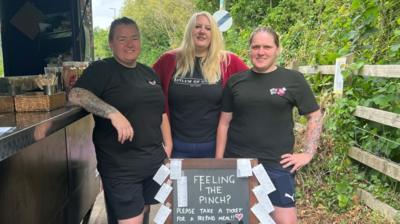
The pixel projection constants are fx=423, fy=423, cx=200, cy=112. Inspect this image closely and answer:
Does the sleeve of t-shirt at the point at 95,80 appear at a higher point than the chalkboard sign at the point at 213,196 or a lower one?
higher

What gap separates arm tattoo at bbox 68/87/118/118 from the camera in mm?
2455

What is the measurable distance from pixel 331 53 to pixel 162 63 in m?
2.94

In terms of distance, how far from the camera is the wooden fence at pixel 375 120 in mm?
3789

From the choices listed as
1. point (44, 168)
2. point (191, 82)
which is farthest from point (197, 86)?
point (44, 168)

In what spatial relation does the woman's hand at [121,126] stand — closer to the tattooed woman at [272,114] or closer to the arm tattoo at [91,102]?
the arm tattoo at [91,102]

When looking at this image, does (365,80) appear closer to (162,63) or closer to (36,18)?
(162,63)

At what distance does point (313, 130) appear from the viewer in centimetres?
287

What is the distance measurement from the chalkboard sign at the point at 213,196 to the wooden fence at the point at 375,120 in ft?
5.57

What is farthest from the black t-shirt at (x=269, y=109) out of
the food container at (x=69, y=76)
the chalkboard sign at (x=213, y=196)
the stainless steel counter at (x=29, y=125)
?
the food container at (x=69, y=76)

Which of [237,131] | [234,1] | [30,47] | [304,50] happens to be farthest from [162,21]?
[237,131]

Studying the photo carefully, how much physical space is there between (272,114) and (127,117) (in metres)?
0.92

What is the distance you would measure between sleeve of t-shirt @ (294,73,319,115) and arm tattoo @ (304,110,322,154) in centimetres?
5

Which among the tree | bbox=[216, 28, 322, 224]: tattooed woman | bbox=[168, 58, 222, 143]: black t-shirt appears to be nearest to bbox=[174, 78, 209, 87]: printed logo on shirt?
bbox=[168, 58, 222, 143]: black t-shirt

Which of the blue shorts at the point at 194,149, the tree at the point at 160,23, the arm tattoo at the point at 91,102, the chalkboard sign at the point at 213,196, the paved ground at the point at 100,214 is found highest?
the tree at the point at 160,23
